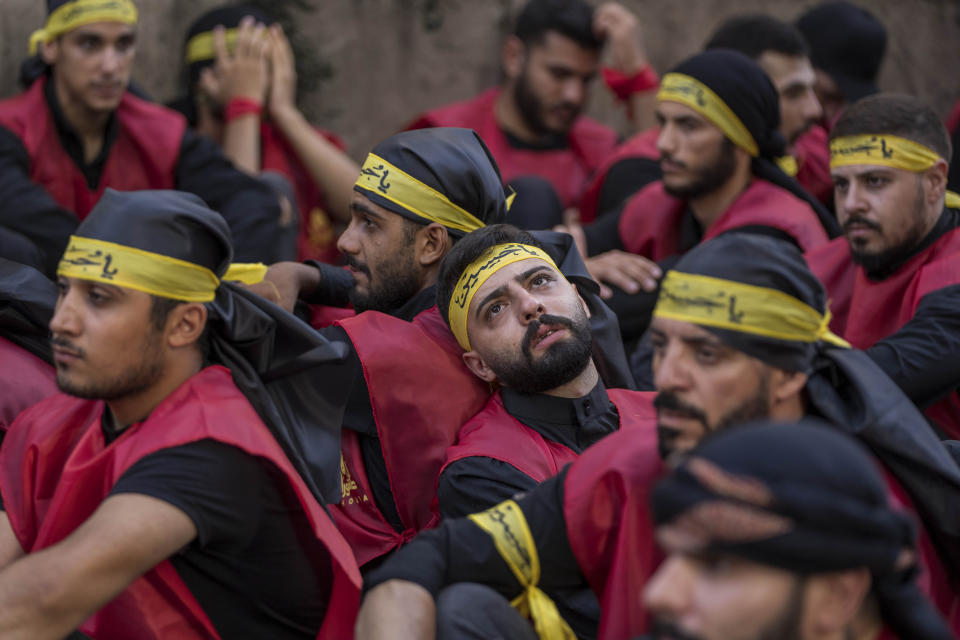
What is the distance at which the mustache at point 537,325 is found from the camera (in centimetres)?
390

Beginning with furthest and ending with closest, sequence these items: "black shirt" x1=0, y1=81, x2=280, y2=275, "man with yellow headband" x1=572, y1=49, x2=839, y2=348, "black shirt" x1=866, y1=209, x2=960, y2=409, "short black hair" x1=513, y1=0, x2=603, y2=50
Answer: "short black hair" x1=513, y1=0, x2=603, y2=50, "man with yellow headband" x1=572, y1=49, x2=839, y2=348, "black shirt" x1=0, y1=81, x2=280, y2=275, "black shirt" x1=866, y1=209, x2=960, y2=409

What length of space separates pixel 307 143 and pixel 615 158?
1.59 meters

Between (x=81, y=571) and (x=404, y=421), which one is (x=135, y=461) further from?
(x=404, y=421)

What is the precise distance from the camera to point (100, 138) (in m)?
6.14

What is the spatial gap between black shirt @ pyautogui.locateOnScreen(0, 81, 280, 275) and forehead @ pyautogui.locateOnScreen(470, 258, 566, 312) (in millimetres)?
1937

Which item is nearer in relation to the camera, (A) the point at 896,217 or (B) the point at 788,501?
(B) the point at 788,501

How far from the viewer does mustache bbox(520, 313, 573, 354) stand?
390 centimetres

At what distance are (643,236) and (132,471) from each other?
11.3 feet

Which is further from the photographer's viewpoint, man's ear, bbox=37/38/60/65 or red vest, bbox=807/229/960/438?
Answer: man's ear, bbox=37/38/60/65

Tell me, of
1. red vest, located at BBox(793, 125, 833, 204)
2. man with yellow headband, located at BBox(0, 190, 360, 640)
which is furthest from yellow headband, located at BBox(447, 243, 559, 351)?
red vest, located at BBox(793, 125, 833, 204)

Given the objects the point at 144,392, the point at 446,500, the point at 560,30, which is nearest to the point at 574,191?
the point at 560,30

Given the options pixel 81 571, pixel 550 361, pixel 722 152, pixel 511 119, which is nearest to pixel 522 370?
pixel 550 361

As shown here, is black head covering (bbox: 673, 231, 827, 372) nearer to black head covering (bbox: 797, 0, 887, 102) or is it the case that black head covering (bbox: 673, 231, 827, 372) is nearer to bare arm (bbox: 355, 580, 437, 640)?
bare arm (bbox: 355, 580, 437, 640)

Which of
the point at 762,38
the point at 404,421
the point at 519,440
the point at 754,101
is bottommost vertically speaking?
the point at 404,421
